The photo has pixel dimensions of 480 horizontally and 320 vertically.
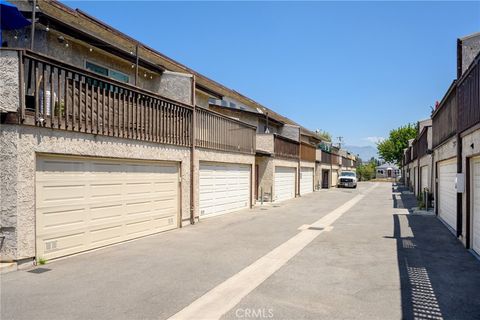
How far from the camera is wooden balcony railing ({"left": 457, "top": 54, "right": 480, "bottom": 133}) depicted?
8.09 meters

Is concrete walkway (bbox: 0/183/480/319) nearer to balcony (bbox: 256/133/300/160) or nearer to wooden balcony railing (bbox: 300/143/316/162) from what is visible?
balcony (bbox: 256/133/300/160)

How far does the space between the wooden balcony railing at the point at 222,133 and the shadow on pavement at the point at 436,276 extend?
7.38 meters

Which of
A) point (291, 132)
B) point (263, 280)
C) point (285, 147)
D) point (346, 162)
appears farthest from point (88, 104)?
point (346, 162)

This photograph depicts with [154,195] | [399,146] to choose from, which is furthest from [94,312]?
[399,146]

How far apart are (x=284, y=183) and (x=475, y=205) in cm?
1548

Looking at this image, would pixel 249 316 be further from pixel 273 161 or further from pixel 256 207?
pixel 273 161

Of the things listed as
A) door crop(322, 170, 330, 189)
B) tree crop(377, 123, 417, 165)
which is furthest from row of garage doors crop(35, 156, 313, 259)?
tree crop(377, 123, 417, 165)

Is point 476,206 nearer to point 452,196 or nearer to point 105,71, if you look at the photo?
point 452,196

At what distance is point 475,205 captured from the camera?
862 centimetres

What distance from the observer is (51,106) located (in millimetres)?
7004

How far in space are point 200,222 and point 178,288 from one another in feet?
23.6

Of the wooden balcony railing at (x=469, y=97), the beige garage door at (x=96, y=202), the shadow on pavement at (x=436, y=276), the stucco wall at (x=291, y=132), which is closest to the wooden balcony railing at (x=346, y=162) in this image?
the stucco wall at (x=291, y=132)

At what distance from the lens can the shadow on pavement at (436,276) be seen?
5.11 m

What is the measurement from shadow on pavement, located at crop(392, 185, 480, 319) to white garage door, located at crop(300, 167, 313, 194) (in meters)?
16.6
